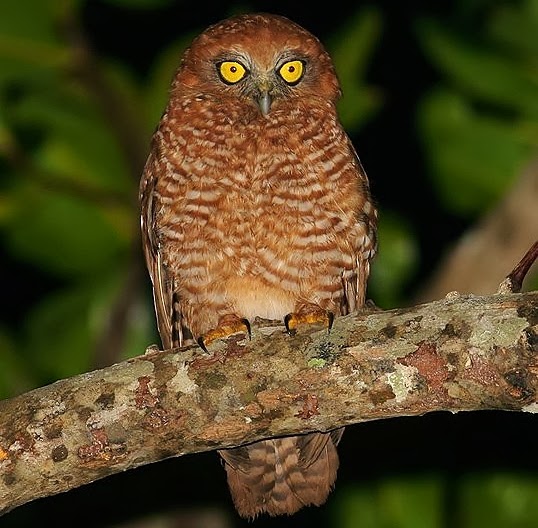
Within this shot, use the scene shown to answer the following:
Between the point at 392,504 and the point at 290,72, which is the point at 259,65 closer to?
the point at 290,72

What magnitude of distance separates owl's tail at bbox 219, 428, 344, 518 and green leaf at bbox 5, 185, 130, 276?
2228mm

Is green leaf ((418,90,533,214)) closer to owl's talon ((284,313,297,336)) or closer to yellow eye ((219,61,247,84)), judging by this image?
yellow eye ((219,61,247,84))

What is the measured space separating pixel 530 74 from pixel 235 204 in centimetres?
222

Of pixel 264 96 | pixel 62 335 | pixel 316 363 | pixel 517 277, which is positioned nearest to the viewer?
pixel 517 277

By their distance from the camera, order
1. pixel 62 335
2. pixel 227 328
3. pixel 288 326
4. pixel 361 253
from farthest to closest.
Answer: pixel 62 335, pixel 361 253, pixel 227 328, pixel 288 326

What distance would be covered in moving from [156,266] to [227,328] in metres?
0.76

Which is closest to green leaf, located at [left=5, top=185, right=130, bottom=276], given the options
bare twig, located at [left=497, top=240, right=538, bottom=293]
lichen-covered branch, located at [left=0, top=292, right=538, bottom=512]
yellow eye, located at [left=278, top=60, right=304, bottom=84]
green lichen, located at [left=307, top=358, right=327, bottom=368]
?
yellow eye, located at [left=278, top=60, right=304, bottom=84]

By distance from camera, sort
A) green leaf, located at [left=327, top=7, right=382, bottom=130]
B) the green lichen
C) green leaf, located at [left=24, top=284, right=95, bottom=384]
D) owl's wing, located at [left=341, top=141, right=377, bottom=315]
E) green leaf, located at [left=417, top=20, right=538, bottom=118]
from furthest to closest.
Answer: green leaf, located at [left=24, top=284, right=95, bottom=384]
green leaf, located at [left=327, top=7, right=382, bottom=130]
green leaf, located at [left=417, top=20, right=538, bottom=118]
owl's wing, located at [left=341, top=141, right=377, bottom=315]
the green lichen

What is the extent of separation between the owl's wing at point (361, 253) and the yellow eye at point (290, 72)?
0.41m

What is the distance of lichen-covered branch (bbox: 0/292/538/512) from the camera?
407cm

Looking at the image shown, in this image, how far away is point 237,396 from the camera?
168 inches

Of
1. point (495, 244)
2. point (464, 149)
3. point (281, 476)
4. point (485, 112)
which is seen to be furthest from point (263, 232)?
point (485, 112)

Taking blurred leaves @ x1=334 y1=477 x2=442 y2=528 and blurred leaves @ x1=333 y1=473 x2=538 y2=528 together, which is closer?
blurred leaves @ x1=333 y1=473 x2=538 y2=528

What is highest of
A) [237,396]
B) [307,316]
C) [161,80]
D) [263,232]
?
[161,80]
